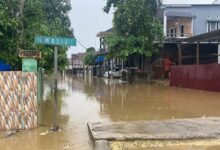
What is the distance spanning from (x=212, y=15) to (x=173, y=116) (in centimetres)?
3070

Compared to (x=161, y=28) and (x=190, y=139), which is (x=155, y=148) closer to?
(x=190, y=139)

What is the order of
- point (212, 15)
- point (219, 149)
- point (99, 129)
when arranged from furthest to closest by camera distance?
point (212, 15), point (99, 129), point (219, 149)

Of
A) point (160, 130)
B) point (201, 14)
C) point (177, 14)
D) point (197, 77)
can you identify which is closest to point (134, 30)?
point (177, 14)

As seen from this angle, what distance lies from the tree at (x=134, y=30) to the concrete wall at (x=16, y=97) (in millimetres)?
26420

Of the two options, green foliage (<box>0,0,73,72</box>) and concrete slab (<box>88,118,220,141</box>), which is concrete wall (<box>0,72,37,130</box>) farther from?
green foliage (<box>0,0,73,72</box>)

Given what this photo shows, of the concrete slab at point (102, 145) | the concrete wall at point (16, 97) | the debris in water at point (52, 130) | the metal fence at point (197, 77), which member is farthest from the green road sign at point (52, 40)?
the metal fence at point (197, 77)

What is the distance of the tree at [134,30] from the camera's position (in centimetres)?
3647

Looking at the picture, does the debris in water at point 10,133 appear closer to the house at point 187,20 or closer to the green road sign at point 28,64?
the green road sign at point 28,64

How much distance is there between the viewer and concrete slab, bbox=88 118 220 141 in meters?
8.27

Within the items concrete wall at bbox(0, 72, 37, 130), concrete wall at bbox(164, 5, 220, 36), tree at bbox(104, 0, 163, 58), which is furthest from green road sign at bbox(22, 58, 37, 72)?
concrete wall at bbox(164, 5, 220, 36)

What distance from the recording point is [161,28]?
120 ft

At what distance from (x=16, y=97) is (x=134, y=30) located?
1120 inches

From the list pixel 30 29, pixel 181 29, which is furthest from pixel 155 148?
pixel 181 29

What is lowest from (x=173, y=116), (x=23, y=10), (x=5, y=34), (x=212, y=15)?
(x=173, y=116)
